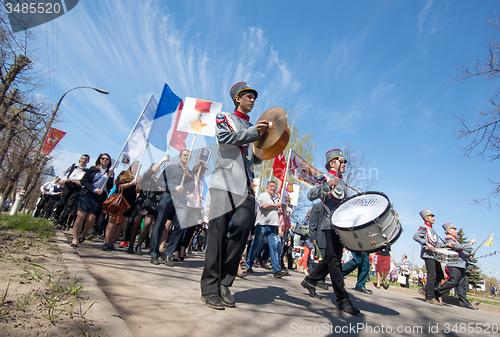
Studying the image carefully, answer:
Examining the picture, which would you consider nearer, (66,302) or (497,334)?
(66,302)

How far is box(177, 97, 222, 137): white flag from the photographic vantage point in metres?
9.43

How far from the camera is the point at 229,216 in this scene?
9.74 ft

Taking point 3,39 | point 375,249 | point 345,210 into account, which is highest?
point 3,39

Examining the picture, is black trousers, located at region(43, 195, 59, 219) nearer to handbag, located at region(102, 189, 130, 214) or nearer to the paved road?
handbag, located at region(102, 189, 130, 214)

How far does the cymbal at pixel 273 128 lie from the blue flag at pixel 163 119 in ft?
25.3

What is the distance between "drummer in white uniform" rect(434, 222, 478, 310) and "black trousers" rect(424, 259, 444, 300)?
9.3 inches

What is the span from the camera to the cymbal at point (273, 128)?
110 inches

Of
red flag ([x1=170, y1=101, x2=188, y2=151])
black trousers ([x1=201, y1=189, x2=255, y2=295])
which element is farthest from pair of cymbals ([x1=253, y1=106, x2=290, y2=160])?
red flag ([x1=170, y1=101, x2=188, y2=151])

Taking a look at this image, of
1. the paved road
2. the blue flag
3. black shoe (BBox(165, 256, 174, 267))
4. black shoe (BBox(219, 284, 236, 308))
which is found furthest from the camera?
the blue flag

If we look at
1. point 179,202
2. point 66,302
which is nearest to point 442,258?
point 179,202

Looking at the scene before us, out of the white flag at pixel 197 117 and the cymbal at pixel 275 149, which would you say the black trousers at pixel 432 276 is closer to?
the cymbal at pixel 275 149

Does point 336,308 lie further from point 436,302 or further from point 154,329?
point 436,302

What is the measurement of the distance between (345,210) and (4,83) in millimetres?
9578

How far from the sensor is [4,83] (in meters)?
7.90
